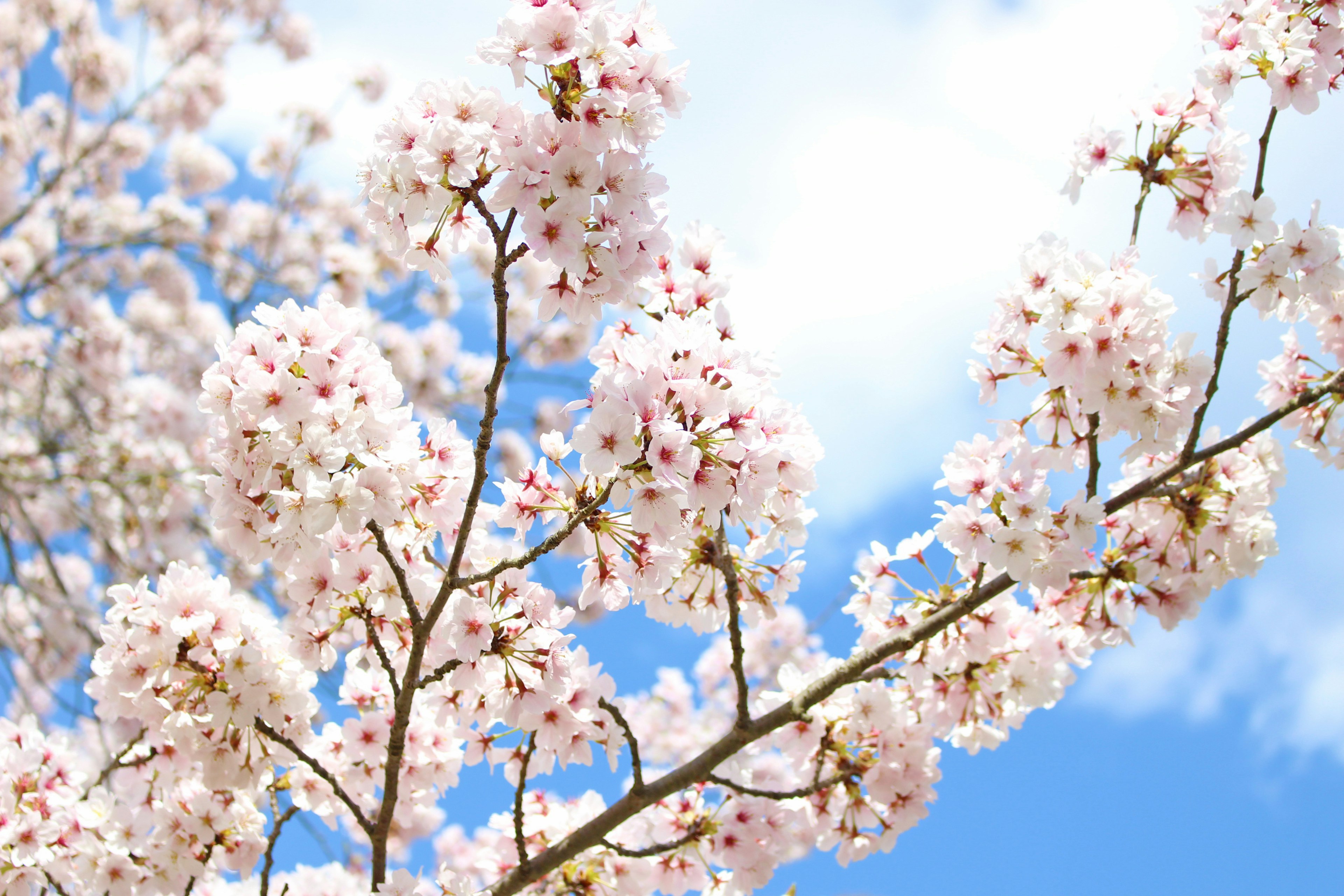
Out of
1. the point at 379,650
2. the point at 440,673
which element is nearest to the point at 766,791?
the point at 440,673

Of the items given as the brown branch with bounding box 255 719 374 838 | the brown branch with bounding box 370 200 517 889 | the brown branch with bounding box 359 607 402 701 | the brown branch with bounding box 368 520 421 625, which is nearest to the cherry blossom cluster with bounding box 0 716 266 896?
the brown branch with bounding box 255 719 374 838

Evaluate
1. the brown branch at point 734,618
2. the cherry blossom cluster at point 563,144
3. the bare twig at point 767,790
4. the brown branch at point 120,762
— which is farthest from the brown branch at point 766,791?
the brown branch at point 120,762

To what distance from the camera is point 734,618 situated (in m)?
2.56

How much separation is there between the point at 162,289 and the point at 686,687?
7157mm

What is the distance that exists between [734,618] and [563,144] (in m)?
1.36

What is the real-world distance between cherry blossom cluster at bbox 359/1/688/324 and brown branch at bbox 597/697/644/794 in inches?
44.9

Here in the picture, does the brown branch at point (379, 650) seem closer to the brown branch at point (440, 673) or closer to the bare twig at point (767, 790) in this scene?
the brown branch at point (440, 673)

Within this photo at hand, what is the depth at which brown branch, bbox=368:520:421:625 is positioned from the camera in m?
2.07

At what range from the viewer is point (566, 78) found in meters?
1.95

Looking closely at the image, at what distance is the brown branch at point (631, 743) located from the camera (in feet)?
8.14

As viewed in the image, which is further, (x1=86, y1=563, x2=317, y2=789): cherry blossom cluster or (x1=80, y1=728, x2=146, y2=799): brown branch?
(x1=80, y1=728, x2=146, y2=799): brown branch

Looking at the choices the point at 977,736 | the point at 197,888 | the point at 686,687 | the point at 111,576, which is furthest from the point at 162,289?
the point at 977,736

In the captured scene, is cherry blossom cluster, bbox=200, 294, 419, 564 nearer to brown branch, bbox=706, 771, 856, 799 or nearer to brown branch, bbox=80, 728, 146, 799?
brown branch, bbox=80, 728, 146, 799

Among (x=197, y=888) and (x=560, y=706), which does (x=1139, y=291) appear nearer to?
(x=560, y=706)
